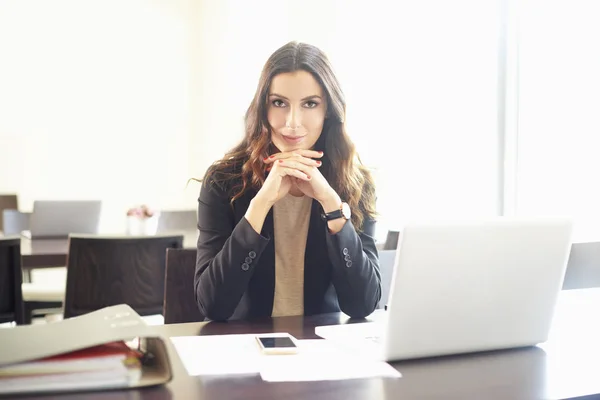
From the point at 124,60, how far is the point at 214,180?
13.3 feet

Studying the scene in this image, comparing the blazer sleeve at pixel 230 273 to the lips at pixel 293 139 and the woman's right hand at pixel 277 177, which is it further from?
the lips at pixel 293 139

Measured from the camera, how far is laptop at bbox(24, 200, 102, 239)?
129 inches

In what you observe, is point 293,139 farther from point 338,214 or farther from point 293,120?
point 338,214

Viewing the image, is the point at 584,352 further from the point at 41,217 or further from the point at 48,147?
the point at 48,147

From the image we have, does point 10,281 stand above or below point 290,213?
below

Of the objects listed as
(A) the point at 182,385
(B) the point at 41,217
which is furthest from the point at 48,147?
Answer: (A) the point at 182,385

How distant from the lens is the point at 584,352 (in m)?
1.03

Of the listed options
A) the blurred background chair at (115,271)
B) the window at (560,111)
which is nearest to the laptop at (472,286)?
the blurred background chair at (115,271)

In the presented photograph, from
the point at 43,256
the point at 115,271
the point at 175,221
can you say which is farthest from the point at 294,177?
the point at 175,221

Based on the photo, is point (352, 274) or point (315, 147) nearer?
point (352, 274)

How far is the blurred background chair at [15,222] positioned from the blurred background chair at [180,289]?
2.54 metres

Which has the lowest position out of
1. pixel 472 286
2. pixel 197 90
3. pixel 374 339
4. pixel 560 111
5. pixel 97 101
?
pixel 374 339

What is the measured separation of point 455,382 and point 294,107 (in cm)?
83

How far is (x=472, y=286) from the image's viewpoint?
38.3 inches
